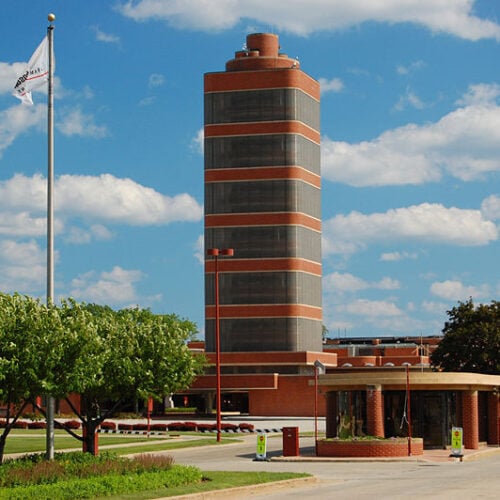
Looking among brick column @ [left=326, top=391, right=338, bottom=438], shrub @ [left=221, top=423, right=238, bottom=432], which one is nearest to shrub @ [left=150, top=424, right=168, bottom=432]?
shrub @ [left=221, top=423, right=238, bottom=432]

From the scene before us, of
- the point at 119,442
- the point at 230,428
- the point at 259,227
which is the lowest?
the point at 119,442

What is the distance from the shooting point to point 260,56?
114625 mm

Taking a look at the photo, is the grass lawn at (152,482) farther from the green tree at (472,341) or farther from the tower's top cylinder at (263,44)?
the tower's top cylinder at (263,44)

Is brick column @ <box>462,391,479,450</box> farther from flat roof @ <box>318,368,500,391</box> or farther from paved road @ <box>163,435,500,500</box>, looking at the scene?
paved road @ <box>163,435,500,500</box>

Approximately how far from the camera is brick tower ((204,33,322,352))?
10925cm

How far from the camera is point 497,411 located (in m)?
57.8

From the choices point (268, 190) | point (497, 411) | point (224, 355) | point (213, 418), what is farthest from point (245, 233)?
point (497, 411)

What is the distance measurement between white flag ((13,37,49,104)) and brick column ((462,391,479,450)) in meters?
29.7

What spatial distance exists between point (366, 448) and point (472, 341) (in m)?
42.3

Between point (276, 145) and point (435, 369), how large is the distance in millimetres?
28713

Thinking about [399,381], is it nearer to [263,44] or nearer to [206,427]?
[206,427]

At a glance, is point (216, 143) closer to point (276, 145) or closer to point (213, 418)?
point (276, 145)

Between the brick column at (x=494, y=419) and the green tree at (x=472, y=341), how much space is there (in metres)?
28.3

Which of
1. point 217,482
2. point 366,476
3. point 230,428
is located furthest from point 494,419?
point 217,482
